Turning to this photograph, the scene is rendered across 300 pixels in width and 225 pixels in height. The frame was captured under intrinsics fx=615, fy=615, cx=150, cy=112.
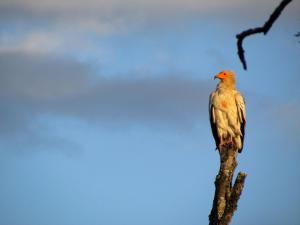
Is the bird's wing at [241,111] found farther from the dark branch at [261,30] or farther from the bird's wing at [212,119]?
the dark branch at [261,30]

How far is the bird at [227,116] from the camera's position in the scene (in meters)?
14.8

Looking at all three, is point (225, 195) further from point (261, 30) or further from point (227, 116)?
point (261, 30)

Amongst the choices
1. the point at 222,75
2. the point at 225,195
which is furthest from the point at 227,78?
the point at 225,195

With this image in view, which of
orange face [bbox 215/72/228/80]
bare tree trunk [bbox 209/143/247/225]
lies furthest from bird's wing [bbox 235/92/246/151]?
bare tree trunk [bbox 209/143/247/225]

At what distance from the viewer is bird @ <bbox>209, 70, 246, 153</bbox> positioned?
1480 centimetres

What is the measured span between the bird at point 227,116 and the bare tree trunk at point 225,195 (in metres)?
4.28

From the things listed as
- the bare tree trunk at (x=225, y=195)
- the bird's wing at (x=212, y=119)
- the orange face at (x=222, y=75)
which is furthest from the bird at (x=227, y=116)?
the bare tree trunk at (x=225, y=195)

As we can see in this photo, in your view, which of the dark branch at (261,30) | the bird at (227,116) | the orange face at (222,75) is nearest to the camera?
the dark branch at (261,30)

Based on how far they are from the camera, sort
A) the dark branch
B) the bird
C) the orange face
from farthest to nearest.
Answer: the orange face, the bird, the dark branch

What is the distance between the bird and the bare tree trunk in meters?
4.28

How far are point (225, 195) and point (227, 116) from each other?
200 inches

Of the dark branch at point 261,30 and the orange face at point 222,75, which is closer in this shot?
the dark branch at point 261,30

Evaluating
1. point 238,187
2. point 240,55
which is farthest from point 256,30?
point 238,187

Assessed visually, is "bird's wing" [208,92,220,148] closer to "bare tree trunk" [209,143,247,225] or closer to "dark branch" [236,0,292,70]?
"bare tree trunk" [209,143,247,225]
